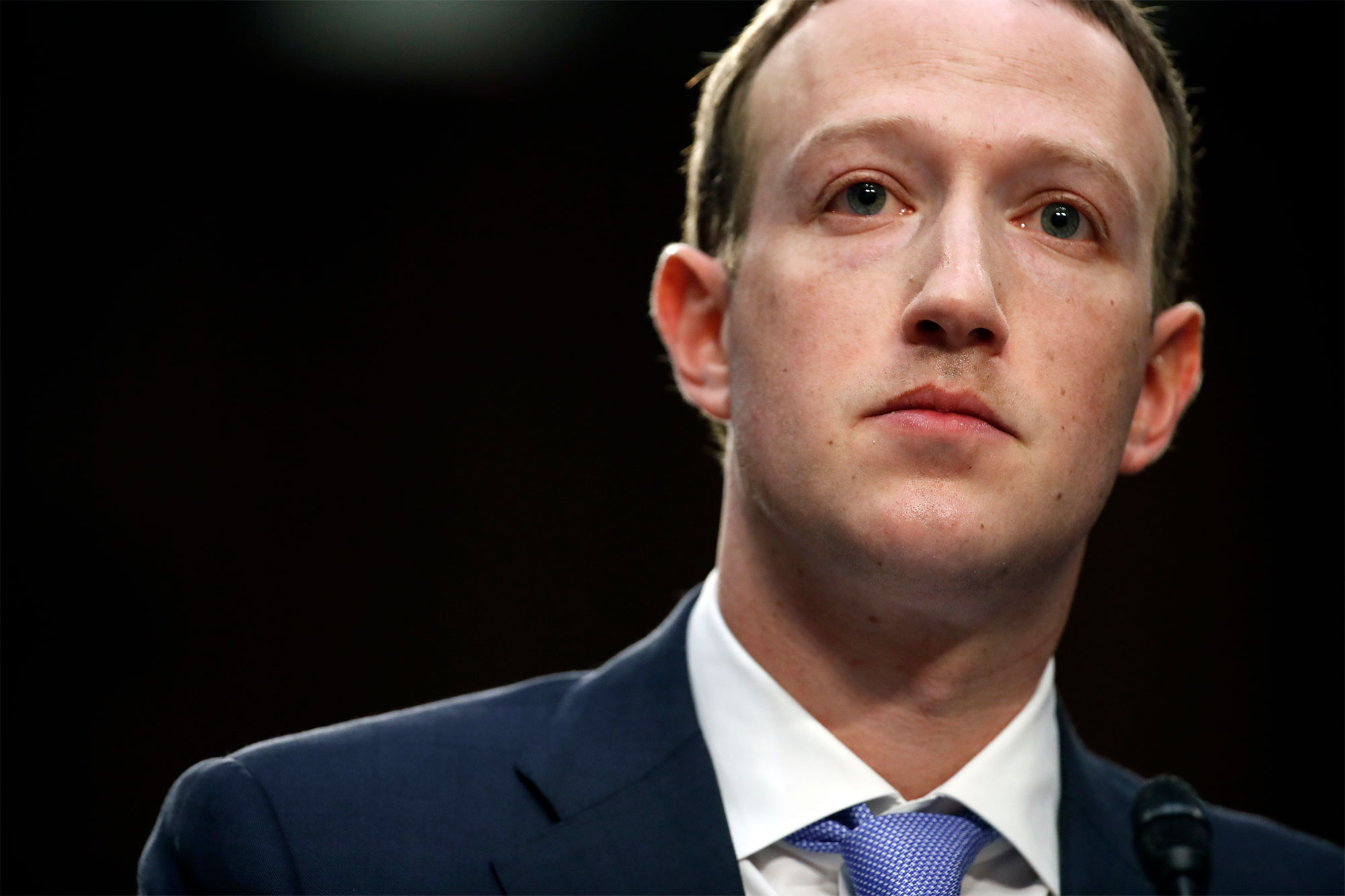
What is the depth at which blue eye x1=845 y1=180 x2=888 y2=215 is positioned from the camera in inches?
76.9

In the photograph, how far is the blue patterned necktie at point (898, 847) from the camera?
1.79 meters

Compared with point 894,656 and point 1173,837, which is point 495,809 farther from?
point 1173,837

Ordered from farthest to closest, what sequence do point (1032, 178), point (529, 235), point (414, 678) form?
1. point (529, 235)
2. point (414, 678)
3. point (1032, 178)

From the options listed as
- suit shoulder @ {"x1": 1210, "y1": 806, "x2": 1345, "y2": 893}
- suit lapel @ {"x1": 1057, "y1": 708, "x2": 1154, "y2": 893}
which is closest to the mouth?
Result: suit lapel @ {"x1": 1057, "y1": 708, "x2": 1154, "y2": 893}

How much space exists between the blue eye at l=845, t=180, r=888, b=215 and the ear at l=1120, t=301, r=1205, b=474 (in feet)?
1.87

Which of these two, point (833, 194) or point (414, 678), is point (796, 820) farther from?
point (414, 678)

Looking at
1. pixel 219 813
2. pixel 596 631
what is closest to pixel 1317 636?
pixel 596 631

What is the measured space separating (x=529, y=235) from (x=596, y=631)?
3.80 feet

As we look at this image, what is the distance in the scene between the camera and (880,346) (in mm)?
1826

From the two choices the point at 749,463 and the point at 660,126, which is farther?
the point at 660,126

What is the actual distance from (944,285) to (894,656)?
562mm

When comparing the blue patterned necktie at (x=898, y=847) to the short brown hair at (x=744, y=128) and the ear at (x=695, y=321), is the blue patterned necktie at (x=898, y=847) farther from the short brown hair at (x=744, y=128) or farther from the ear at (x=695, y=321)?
the short brown hair at (x=744, y=128)

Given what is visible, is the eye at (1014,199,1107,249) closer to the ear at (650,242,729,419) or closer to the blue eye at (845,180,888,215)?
the blue eye at (845,180,888,215)

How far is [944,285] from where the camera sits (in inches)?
70.4
